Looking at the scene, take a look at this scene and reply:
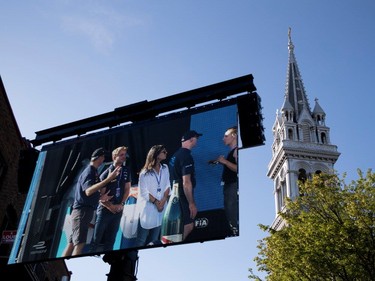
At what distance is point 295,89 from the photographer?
7312cm

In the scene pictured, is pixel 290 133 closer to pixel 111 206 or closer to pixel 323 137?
pixel 323 137

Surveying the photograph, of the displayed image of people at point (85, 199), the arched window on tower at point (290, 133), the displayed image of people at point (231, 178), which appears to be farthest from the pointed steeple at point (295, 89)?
the displayed image of people at point (231, 178)

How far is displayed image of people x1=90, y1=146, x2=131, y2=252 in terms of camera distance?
46.4 feet

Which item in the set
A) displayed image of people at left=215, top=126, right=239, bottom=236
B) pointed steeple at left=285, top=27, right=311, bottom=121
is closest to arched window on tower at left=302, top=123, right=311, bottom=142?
pointed steeple at left=285, top=27, right=311, bottom=121

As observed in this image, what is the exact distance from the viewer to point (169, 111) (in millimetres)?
17000

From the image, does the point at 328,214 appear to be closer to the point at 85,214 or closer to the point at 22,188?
the point at 85,214

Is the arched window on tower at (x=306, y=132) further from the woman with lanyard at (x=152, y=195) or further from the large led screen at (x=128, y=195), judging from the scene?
the woman with lanyard at (x=152, y=195)

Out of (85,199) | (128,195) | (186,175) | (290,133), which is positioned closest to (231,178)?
(186,175)

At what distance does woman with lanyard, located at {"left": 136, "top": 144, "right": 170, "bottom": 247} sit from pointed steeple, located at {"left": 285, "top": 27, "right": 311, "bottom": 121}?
55.3 meters

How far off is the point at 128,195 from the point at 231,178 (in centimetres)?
334

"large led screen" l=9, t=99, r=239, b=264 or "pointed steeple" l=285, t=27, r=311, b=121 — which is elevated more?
"pointed steeple" l=285, t=27, r=311, b=121

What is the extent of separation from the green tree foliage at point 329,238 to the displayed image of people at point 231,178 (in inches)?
293

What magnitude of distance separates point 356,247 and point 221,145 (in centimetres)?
834

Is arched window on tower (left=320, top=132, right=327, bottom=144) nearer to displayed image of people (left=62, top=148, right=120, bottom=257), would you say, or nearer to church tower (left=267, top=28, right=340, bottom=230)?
church tower (left=267, top=28, right=340, bottom=230)
